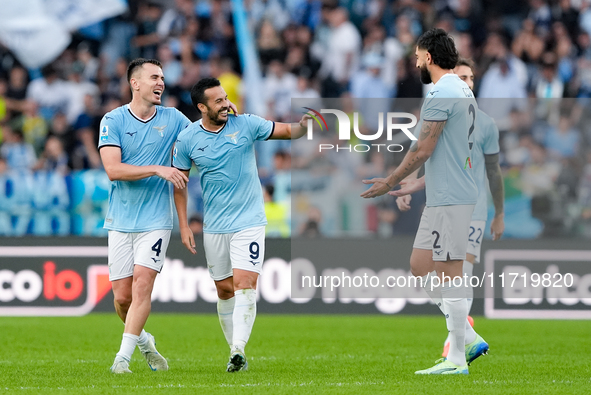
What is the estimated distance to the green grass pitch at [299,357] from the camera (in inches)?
256

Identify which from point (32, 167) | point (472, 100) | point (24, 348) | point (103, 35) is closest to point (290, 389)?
point (472, 100)

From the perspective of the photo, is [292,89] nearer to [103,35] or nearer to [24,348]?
[103,35]

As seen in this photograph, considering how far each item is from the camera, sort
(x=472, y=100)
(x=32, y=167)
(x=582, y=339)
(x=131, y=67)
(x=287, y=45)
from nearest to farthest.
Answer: (x=472, y=100) → (x=131, y=67) → (x=582, y=339) → (x=32, y=167) → (x=287, y=45)

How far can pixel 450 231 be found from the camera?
22.7 ft

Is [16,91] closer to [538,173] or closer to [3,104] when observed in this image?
[3,104]

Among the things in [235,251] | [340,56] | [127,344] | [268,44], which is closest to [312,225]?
[340,56]

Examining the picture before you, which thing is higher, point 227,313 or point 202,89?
point 202,89

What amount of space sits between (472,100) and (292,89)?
32.6 ft

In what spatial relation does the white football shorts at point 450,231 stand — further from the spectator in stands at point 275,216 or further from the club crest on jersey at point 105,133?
the spectator in stands at point 275,216

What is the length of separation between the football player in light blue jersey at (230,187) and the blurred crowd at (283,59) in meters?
6.63

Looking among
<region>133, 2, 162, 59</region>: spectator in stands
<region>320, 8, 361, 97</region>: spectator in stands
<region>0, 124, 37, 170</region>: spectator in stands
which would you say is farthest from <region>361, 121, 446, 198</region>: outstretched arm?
<region>133, 2, 162, 59</region>: spectator in stands

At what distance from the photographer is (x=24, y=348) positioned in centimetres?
962

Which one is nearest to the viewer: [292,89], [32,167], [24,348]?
[24,348]

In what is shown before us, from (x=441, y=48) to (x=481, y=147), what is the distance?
62.3 inches
